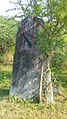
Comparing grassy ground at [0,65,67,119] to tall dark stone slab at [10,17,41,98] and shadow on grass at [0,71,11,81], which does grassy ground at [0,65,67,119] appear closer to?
tall dark stone slab at [10,17,41,98]

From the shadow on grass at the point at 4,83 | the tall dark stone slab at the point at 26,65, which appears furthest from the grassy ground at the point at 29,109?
the tall dark stone slab at the point at 26,65

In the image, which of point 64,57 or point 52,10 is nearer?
point 52,10

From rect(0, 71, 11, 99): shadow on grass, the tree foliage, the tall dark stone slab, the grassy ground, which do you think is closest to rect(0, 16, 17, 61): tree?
the tree foliage

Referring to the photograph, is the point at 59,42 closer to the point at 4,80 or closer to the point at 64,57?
the point at 64,57

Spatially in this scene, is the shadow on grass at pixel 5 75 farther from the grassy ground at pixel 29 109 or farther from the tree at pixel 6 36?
the tree at pixel 6 36

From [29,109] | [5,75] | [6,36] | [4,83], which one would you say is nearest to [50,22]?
[29,109]

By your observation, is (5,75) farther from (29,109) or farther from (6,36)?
(29,109)

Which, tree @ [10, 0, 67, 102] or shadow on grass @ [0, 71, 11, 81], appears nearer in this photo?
tree @ [10, 0, 67, 102]

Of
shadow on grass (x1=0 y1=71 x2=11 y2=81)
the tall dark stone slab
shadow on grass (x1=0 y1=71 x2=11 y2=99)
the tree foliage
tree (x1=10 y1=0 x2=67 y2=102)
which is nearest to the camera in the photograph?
tree (x1=10 y1=0 x2=67 y2=102)

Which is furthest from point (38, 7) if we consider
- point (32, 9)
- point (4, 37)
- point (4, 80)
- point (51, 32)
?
point (4, 37)

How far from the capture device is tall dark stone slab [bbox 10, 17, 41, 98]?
639 cm

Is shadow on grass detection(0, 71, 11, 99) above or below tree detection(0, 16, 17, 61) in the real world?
below

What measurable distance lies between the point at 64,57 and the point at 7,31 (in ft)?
16.1

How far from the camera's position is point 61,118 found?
568cm
